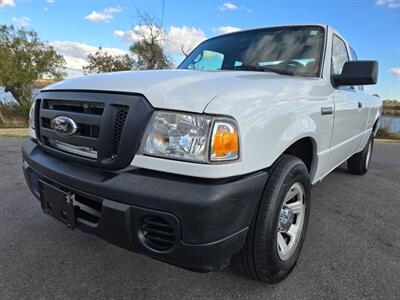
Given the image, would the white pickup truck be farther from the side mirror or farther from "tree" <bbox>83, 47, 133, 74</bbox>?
"tree" <bbox>83, 47, 133, 74</bbox>

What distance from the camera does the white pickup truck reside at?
146 cm

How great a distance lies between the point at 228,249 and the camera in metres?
1.54

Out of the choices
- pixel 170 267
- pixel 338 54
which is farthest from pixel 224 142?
pixel 338 54

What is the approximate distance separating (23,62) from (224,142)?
27.7 m

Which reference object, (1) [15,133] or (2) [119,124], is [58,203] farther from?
(1) [15,133]

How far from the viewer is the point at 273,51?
2.81 m

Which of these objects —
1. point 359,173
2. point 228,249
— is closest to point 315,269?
point 228,249

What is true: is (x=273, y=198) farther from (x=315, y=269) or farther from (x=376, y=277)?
(x=376, y=277)

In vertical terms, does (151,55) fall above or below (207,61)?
above

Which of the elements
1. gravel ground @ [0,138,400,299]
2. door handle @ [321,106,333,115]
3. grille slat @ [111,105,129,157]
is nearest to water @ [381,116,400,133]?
gravel ground @ [0,138,400,299]

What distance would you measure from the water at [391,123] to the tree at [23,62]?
23.9 metres

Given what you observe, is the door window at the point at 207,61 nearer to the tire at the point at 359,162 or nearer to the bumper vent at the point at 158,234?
the bumper vent at the point at 158,234

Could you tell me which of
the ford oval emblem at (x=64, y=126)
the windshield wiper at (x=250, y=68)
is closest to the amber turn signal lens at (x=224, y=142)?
the ford oval emblem at (x=64, y=126)

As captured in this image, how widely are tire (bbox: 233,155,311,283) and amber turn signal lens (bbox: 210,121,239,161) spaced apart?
1.24 feet
